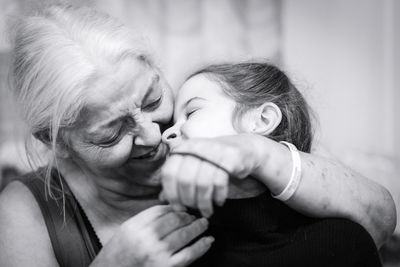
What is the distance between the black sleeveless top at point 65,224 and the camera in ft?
4.14

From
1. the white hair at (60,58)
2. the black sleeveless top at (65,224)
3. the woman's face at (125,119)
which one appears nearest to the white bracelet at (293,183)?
the woman's face at (125,119)

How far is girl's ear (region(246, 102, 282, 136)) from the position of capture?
44.0 inches

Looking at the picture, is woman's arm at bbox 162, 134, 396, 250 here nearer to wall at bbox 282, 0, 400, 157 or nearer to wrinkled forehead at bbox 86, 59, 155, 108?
wrinkled forehead at bbox 86, 59, 155, 108

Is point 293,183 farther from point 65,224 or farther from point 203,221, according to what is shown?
point 65,224

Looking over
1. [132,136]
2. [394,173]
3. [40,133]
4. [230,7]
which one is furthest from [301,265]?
[230,7]

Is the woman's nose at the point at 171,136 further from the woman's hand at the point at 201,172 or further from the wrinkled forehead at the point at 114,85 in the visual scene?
the woman's hand at the point at 201,172

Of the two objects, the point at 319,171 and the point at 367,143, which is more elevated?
the point at 319,171

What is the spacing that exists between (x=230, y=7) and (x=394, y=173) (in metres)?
1.30

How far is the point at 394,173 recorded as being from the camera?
2.45 meters

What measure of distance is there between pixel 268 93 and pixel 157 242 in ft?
1.59

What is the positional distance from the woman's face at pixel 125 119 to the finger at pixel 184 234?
25 centimetres

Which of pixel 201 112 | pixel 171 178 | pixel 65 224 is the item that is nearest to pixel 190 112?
pixel 201 112

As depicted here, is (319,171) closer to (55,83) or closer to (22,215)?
(55,83)

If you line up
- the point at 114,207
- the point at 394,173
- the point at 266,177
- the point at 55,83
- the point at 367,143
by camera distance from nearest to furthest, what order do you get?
the point at 266,177, the point at 55,83, the point at 114,207, the point at 394,173, the point at 367,143
